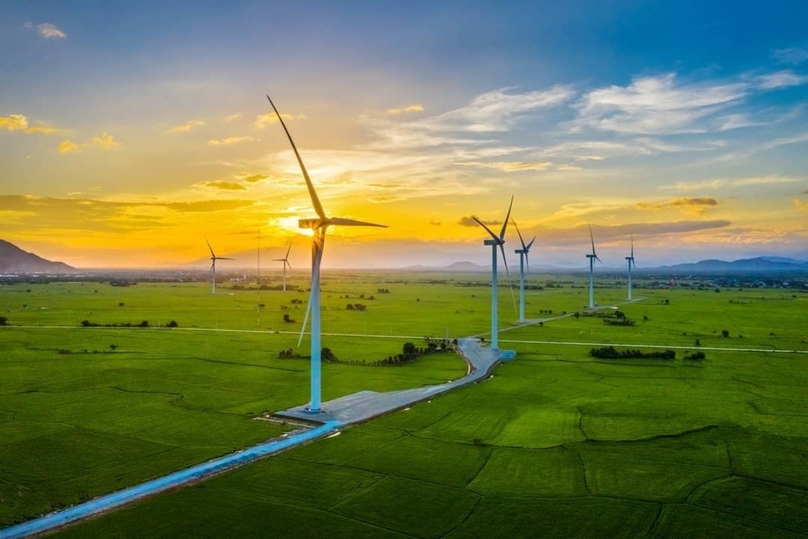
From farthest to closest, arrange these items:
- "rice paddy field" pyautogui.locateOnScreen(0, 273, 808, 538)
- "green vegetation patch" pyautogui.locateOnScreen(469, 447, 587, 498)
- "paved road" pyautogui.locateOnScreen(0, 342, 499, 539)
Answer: "green vegetation patch" pyautogui.locateOnScreen(469, 447, 587, 498)
"rice paddy field" pyautogui.locateOnScreen(0, 273, 808, 538)
"paved road" pyautogui.locateOnScreen(0, 342, 499, 539)

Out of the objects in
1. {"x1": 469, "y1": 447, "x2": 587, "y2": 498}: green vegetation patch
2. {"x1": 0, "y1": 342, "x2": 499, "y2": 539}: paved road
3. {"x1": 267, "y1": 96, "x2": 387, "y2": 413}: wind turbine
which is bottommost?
{"x1": 469, "y1": 447, "x2": 587, "y2": 498}: green vegetation patch

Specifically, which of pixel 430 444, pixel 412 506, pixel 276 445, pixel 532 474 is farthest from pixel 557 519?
pixel 276 445

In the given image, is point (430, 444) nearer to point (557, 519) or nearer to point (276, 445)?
point (276, 445)

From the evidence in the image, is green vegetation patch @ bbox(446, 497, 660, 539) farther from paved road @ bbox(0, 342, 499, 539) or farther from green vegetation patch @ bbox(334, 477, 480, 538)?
paved road @ bbox(0, 342, 499, 539)

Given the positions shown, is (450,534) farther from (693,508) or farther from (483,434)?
(483,434)

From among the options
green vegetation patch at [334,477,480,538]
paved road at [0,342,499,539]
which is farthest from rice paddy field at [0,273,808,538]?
paved road at [0,342,499,539]

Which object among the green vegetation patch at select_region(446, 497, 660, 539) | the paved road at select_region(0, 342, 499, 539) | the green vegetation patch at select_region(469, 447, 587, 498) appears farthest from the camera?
the green vegetation patch at select_region(469, 447, 587, 498)

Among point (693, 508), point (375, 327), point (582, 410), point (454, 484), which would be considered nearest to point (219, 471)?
point (454, 484)

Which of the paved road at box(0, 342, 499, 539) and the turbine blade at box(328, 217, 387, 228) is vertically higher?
the turbine blade at box(328, 217, 387, 228)
